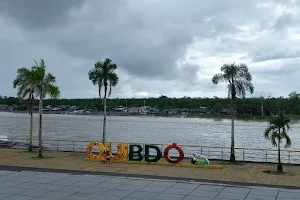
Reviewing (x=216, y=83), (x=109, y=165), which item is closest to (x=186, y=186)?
(x=109, y=165)

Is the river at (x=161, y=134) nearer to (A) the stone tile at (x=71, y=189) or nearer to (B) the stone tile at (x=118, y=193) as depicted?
(A) the stone tile at (x=71, y=189)

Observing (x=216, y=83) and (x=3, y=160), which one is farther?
(x=216, y=83)

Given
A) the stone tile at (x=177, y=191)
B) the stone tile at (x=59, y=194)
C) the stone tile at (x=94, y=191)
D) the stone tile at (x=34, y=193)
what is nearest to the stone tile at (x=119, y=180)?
the stone tile at (x=94, y=191)

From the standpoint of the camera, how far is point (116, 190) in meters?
15.3

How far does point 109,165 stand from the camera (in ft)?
80.8

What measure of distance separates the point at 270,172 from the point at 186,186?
8299 millimetres

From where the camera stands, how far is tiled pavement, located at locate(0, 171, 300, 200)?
14062 mm

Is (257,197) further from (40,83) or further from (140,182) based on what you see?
(40,83)

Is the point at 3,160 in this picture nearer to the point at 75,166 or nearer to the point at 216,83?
the point at 75,166

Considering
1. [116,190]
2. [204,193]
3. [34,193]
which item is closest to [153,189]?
[116,190]

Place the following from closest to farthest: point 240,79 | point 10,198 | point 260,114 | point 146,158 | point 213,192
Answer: point 10,198, point 213,192, point 146,158, point 240,79, point 260,114

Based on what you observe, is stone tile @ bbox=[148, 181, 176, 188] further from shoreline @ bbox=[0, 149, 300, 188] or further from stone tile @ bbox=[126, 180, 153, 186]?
shoreline @ bbox=[0, 149, 300, 188]

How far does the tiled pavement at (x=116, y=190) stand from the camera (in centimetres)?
1406

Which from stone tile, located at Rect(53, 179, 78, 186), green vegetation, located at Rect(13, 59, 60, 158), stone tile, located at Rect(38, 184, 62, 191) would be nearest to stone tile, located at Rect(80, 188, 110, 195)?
stone tile, located at Rect(38, 184, 62, 191)
